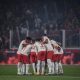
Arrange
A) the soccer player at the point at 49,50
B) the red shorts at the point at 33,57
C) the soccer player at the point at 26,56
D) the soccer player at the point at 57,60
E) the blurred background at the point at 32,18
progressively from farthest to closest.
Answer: the blurred background at the point at 32,18 → the red shorts at the point at 33,57 → the soccer player at the point at 57,60 → the soccer player at the point at 26,56 → the soccer player at the point at 49,50

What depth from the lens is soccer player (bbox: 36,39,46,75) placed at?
76.8ft

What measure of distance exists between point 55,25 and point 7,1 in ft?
18.2

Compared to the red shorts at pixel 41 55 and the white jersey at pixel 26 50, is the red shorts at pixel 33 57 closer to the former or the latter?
the white jersey at pixel 26 50

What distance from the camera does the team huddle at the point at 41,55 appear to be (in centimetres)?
2345

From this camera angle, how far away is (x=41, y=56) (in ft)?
77.1

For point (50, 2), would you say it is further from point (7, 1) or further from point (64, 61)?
point (64, 61)

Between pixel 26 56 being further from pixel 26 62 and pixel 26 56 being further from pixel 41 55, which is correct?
pixel 41 55

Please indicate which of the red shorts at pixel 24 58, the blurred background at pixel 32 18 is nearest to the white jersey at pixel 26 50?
the red shorts at pixel 24 58

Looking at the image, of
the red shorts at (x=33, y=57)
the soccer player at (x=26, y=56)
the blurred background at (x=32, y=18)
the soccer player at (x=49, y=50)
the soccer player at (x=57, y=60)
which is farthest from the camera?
the blurred background at (x=32, y=18)

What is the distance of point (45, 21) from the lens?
129 feet

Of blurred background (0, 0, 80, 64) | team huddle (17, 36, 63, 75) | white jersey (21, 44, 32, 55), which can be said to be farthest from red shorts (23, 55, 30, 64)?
blurred background (0, 0, 80, 64)

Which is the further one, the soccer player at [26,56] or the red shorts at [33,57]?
the red shorts at [33,57]

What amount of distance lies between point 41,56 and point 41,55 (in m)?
0.05

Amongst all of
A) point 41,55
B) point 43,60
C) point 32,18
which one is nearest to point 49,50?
point 41,55
